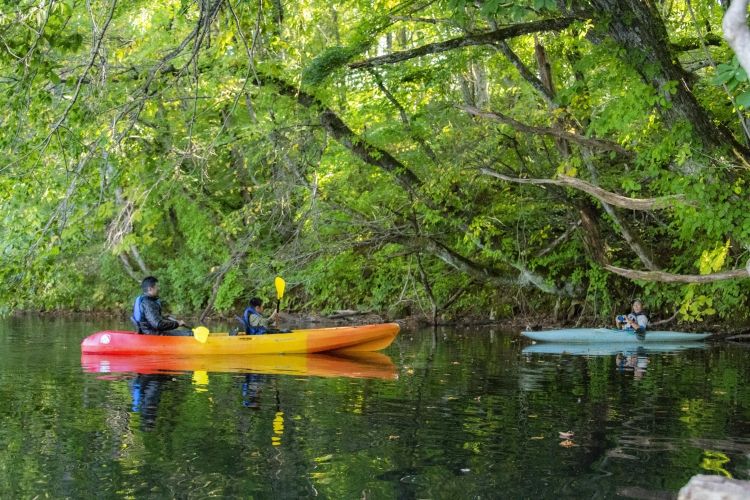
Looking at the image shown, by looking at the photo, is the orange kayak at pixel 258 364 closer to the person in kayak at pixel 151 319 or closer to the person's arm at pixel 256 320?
the person in kayak at pixel 151 319

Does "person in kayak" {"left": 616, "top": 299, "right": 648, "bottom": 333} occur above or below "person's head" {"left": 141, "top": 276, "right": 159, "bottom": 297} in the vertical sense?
below

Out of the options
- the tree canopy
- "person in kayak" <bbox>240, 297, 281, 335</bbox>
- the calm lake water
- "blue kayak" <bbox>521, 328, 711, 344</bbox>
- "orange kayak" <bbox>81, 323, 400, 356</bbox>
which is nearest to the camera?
the calm lake water


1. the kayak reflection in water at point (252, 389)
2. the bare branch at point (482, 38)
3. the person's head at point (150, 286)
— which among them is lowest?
the kayak reflection in water at point (252, 389)

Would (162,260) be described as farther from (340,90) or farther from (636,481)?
(636,481)

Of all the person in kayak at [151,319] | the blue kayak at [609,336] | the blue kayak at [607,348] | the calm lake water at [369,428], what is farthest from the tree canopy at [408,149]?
the calm lake water at [369,428]

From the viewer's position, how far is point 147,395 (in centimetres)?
986

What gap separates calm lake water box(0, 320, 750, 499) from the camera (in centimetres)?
586

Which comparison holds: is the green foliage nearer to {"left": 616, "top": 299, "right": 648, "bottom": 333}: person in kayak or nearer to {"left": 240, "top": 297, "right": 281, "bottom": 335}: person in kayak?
{"left": 240, "top": 297, "right": 281, "bottom": 335}: person in kayak

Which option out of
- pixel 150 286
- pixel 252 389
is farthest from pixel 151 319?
pixel 252 389

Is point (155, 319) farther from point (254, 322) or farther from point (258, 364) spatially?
point (258, 364)

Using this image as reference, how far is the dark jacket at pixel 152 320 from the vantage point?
14.4m

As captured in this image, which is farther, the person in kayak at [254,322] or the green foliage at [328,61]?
the person in kayak at [254,322]

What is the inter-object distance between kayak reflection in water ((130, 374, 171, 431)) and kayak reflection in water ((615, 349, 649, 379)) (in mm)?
6248

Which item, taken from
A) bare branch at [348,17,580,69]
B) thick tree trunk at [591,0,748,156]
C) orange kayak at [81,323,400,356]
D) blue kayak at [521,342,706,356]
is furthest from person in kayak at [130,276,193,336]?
thick tree trunk at [591,0,748,156]
